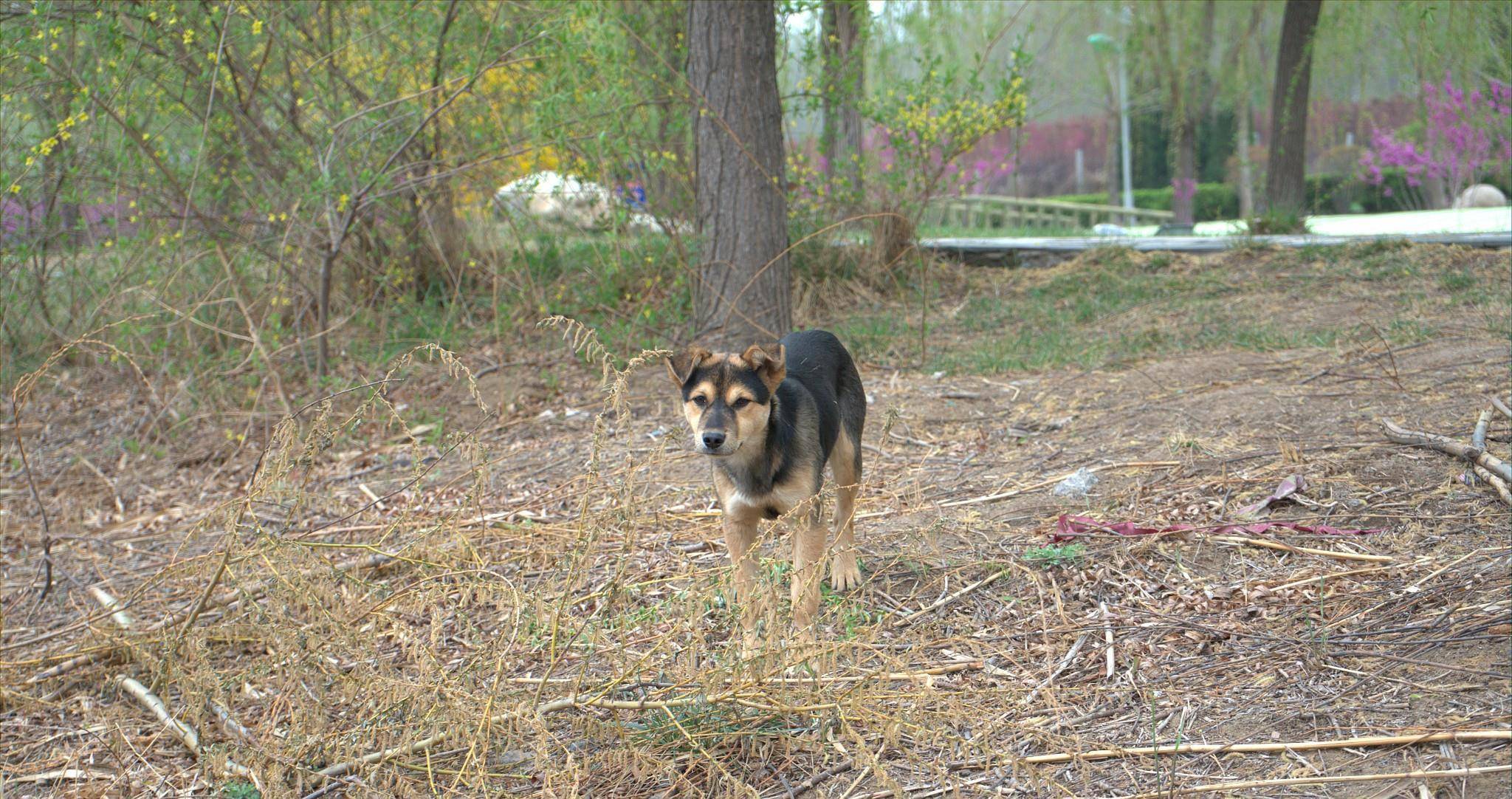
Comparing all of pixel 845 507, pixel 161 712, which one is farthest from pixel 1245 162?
pixel 161 712

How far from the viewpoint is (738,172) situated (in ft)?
29.4

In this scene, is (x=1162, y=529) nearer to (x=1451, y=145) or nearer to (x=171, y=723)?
(x=171, y=723)

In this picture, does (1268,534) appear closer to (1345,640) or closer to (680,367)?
(1345,640)

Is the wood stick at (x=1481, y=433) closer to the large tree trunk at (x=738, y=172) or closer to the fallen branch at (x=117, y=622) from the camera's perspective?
the large tree trunk at (x=738, y=172)

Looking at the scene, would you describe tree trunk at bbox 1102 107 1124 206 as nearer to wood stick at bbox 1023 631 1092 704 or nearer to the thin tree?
the thin tree

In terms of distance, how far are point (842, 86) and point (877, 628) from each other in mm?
7973

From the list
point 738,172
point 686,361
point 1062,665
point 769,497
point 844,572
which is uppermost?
point 738,172

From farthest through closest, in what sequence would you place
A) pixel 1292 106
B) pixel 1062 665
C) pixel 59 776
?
pixel 1292 106 → pixel 59 776 → pixel 1062 665

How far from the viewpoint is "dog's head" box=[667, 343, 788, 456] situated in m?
4.28

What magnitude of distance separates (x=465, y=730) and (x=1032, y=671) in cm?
206

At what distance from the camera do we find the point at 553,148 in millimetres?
9570

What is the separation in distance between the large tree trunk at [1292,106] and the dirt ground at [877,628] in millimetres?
7720

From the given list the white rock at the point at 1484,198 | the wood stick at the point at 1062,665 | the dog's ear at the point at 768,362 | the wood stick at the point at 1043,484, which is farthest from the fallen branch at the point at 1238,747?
the white rock at the point at 1484,198

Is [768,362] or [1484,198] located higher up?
[1484,198]
